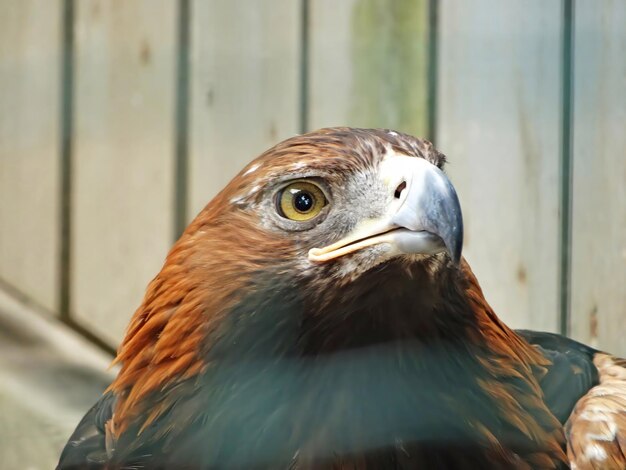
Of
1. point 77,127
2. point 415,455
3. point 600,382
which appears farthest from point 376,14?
point 415,455

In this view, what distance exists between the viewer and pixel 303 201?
993 millimetres

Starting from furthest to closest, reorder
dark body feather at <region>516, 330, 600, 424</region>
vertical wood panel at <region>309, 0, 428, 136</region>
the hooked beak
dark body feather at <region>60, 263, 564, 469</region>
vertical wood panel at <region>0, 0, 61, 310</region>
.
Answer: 1. vertical wood panel at <region>0, 0, 61, 310</region>
2. vertical wood panel at <region>309, 0, 428, 136</region>
3. dark body feather at <region>516, 330, 600, 424</region>
4. dark body feather at <region>60, 263, 564, 469</region>
5. the hooked beak

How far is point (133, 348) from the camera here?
1.10 m

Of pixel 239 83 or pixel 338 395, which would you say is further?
pixel 239 83

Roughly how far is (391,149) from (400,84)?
56 cm

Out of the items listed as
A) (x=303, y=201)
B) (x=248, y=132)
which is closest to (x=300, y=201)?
(x=303, y=201)

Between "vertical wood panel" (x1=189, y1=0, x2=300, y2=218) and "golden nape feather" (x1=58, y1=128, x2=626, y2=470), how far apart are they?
0.55 meters

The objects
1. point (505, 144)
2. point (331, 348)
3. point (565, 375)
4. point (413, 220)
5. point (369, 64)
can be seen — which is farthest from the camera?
point (369, 64)

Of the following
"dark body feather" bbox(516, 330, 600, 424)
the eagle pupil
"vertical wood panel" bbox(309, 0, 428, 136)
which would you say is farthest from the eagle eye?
"vertical wood panel" bbox(309, 0, 428, 136)

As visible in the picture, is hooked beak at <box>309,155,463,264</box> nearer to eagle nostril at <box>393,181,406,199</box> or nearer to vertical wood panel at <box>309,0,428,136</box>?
eagle nostril at <box>393,181,406,199</box>

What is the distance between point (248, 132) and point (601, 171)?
0.65 meters

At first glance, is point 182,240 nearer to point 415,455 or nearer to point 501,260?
point 415,455

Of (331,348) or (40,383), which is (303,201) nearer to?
(331,348)

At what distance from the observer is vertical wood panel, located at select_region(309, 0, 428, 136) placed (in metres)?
1.51
